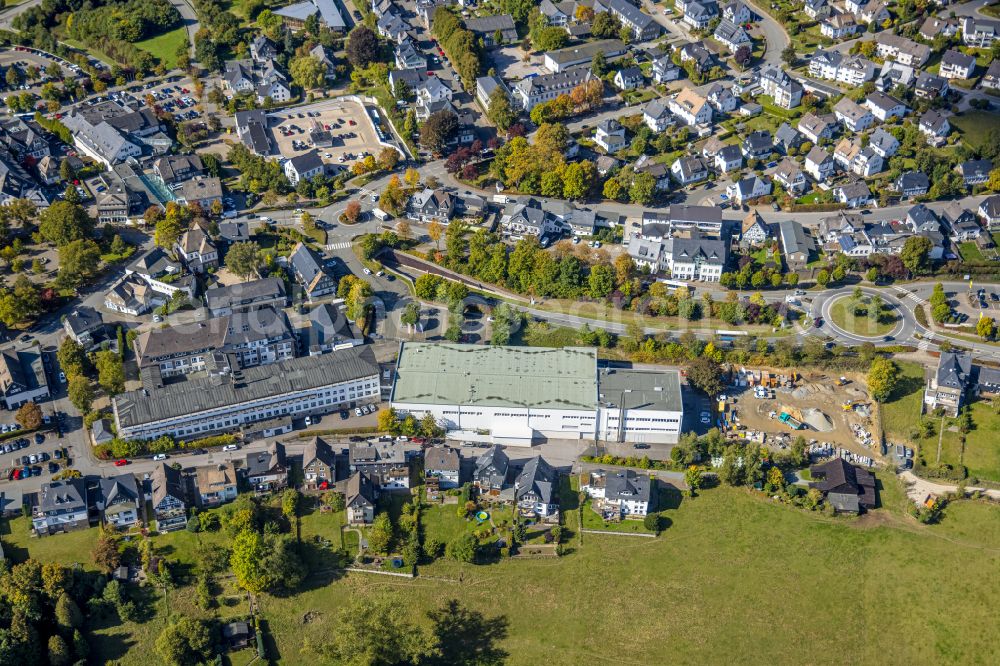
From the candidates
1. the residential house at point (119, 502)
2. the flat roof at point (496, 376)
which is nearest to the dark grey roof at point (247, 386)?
the flat roof at point (496, 376)

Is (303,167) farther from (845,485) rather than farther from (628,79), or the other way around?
(845,485)

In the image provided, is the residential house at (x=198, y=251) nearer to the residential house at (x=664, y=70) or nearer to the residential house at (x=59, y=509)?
the residential house at (x=59, y=509)

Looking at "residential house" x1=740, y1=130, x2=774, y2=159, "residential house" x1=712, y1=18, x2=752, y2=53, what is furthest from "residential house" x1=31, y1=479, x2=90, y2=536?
"residential house" x1=712, y1=18, x2=752, y2=53

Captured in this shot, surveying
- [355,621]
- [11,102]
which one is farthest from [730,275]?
[11,102]

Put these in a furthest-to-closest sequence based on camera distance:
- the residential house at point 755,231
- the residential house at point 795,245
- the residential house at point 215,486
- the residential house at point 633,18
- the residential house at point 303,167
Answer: the residential house at point 633,18 → the residential house at point 303,167 → the residential house at point 755,231 → the residential house at point 795,245 → the residential house at point 215,486

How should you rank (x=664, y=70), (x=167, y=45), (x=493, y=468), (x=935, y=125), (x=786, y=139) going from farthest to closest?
(x=167, y=45) < (x=664, y=70) < (x=786, y=139) < (x=935, y=125) < (x=493, y=468)

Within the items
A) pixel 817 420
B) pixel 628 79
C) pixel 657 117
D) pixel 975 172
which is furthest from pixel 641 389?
pixel 628 79

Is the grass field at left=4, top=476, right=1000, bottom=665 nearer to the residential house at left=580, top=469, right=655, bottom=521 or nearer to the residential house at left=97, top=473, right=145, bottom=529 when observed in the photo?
the residential house at left=580, top=469, right=655, bottom=521
